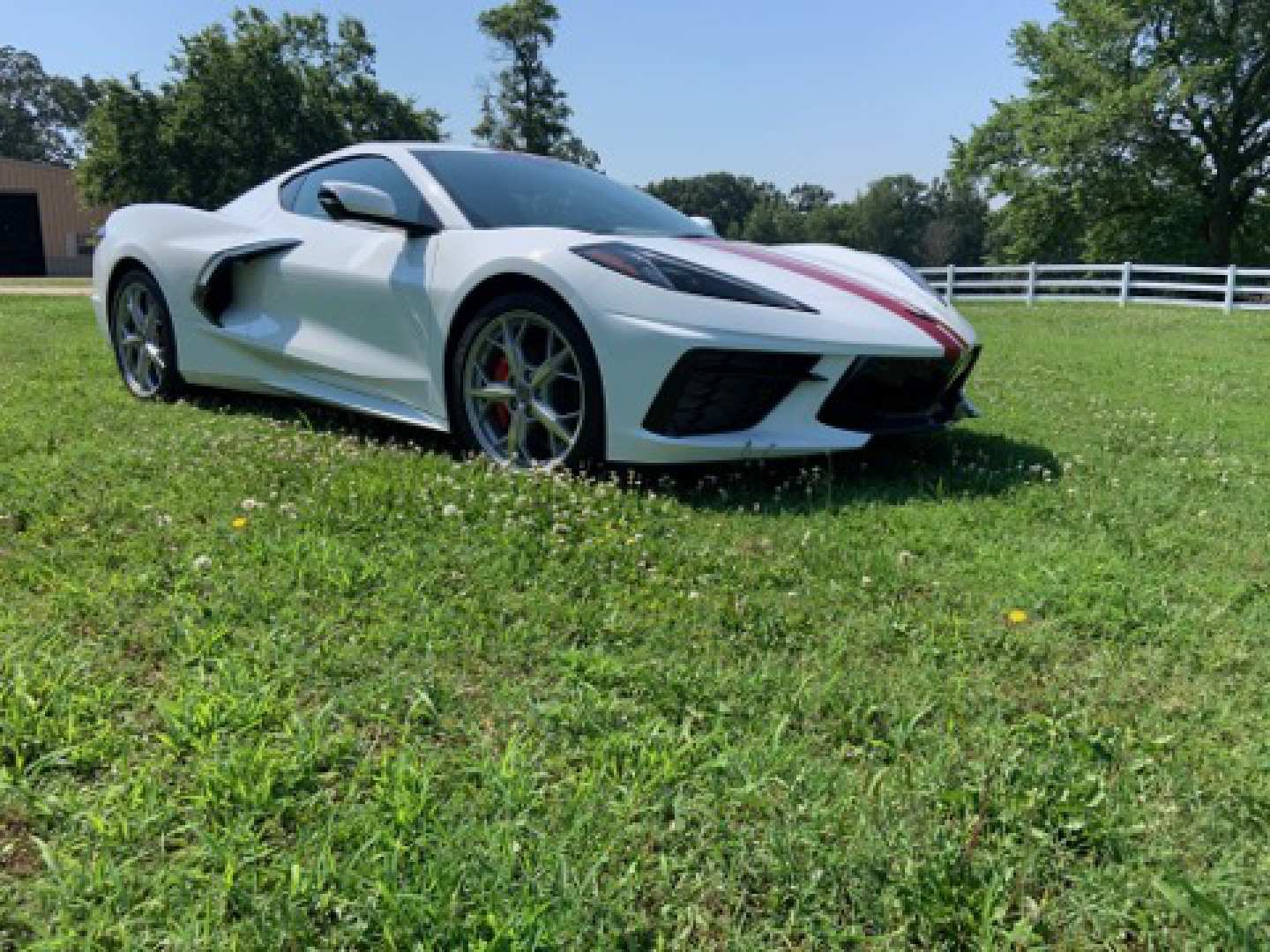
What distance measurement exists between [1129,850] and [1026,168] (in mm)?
34554

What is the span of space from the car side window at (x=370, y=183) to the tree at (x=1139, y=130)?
99.0ft

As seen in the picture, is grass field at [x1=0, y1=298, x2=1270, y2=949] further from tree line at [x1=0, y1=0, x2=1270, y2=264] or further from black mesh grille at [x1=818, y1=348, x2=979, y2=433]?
tree line at [x1=0, y1=0, x2=1270, y2=264]

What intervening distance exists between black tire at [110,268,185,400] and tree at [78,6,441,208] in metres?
32.4

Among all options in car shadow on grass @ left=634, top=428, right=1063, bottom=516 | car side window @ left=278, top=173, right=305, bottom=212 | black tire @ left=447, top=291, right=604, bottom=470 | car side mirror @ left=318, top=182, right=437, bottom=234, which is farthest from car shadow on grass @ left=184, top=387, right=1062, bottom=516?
car side window @ left=278, top=173, right=305, bottom=212

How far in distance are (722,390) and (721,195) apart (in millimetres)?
110851

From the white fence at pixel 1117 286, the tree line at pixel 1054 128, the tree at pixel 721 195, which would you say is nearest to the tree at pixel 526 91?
the tree line at pixel 1054 128

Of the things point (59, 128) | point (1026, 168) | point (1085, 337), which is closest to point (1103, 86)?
point (1026, 168)

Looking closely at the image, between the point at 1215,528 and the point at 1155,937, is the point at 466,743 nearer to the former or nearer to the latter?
the point at 1155,937

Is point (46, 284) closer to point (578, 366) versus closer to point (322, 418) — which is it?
point (322, 418)

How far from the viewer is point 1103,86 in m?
29.3

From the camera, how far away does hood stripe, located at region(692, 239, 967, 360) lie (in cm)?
313

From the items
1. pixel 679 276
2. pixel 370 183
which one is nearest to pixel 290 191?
pixel 370 183

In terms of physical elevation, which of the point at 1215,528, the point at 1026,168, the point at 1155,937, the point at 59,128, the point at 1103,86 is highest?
the point at 59,128

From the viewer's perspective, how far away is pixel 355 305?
3.50 metres
